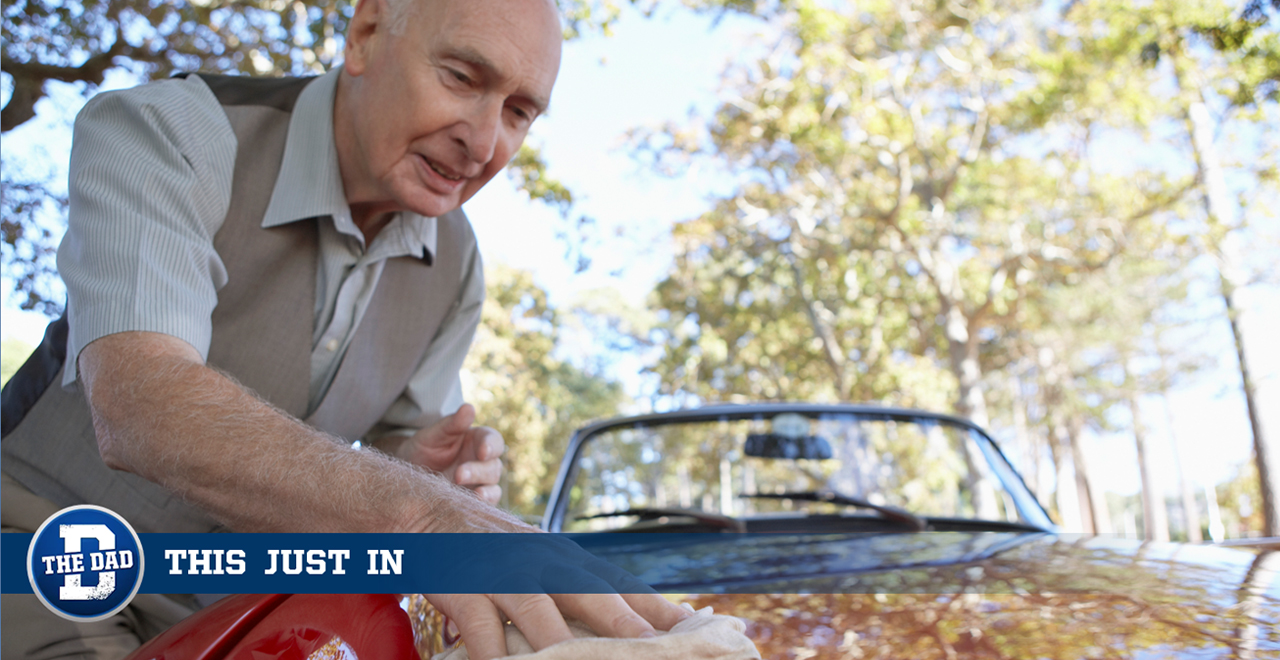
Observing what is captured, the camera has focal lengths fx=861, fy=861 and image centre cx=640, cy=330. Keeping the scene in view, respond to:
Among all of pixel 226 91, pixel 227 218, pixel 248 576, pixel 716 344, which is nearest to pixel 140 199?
pixel 227 218

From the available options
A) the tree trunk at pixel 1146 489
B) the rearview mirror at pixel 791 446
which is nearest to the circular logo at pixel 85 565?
the rearview mirror at pixel 791 446

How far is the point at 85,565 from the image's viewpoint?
3.05 feet

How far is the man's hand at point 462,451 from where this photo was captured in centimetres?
145

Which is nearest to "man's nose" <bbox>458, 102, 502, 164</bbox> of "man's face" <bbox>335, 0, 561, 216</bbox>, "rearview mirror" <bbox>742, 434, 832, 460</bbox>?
"man's face" <bbox>335, 0, 561, 216</bbox>

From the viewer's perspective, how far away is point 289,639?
0.72 m

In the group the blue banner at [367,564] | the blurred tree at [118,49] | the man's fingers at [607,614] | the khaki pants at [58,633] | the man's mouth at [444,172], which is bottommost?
the khaki pants at [58,633]

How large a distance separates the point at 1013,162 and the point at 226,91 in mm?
14160

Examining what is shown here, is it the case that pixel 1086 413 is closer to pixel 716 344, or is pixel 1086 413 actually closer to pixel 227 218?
pixel 716 344

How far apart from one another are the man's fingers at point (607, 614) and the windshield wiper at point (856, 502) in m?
1.48

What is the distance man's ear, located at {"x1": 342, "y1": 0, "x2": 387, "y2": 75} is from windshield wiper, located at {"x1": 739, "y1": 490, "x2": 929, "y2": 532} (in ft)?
5.06

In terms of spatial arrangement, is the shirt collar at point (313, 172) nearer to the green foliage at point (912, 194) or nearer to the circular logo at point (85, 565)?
the circular logo at point (85, 565)

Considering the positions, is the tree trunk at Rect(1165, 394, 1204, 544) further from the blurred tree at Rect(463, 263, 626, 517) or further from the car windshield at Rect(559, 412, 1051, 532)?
the car windshield at Rect(559, 412, 1051, 532)

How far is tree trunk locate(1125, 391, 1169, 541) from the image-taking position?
19.5m

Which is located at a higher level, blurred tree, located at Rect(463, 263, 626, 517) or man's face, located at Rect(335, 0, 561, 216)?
blurred tree, located at Rect(463, 263, 626, 517)
